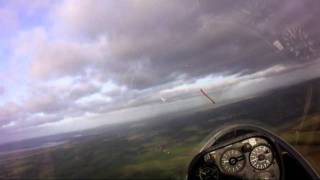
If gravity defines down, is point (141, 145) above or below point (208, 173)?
above

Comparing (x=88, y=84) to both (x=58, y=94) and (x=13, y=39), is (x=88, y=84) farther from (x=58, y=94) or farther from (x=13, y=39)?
(x=13, y=39)

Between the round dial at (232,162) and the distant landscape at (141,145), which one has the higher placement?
the distant landscape at (141,145)

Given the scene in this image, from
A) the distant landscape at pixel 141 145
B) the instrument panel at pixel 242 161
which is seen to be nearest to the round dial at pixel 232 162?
the instrument panel at pixel 242 161

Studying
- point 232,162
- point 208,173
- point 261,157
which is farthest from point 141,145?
point 261,157

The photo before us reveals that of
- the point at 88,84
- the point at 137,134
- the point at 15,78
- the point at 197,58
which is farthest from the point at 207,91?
the point at 15,78

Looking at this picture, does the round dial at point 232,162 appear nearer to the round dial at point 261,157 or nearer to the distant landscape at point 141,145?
the round dial at point 261,157

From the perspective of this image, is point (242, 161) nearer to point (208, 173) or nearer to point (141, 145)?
point (208, 173)
